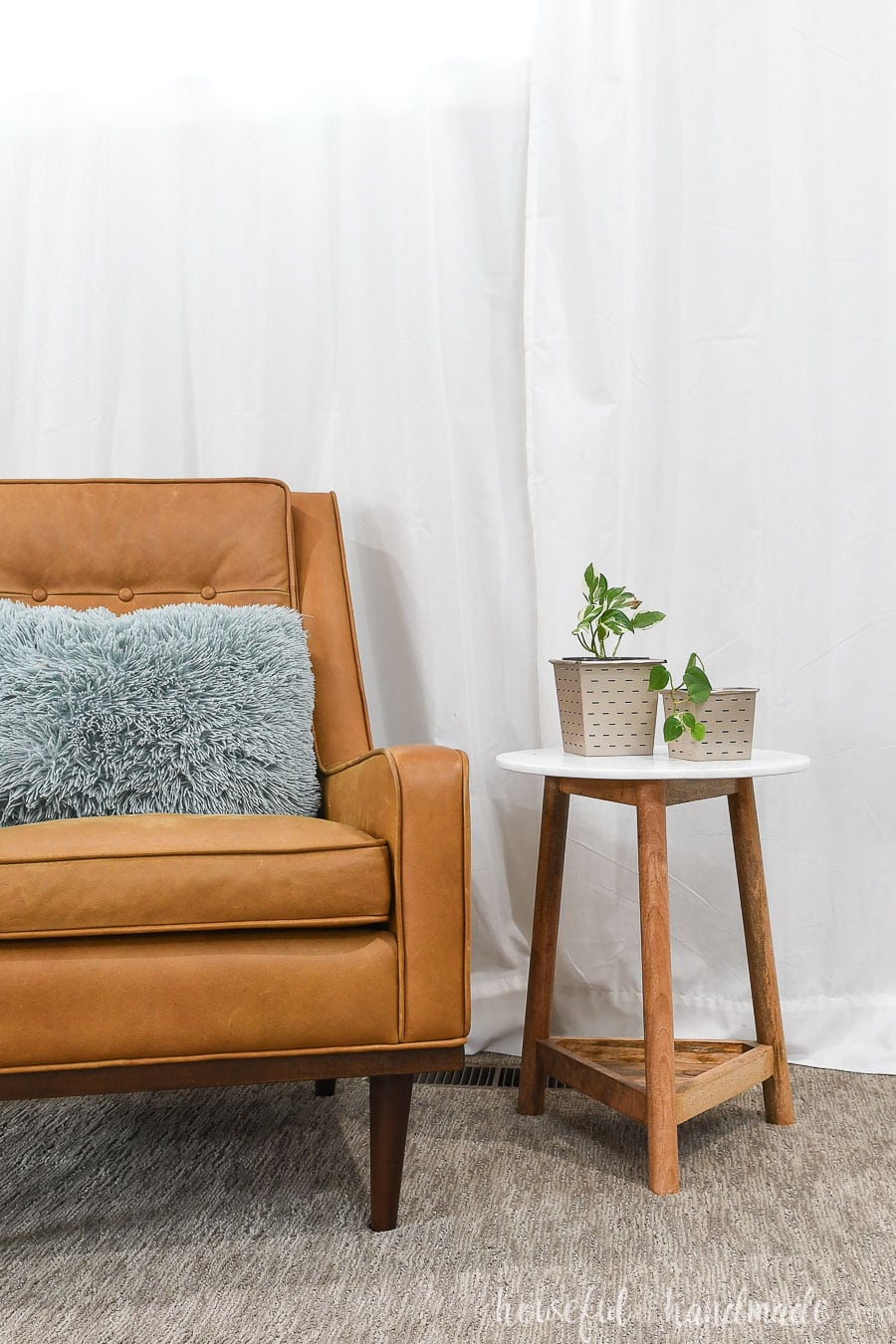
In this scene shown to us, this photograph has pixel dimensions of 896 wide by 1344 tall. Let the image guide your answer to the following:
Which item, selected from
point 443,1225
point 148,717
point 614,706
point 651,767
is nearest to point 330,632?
point 148,717

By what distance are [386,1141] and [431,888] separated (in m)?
0.30

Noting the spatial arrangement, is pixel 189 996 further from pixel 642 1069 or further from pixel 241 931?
pixel 642 1069

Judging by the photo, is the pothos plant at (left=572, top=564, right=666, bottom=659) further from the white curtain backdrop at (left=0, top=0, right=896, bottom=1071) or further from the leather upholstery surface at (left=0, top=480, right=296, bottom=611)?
the leather upholstery surface at (left=0, top=480, right=296, bottom=611)

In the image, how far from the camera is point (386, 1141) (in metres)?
1.26

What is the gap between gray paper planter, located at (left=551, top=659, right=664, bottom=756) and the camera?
1.55 m

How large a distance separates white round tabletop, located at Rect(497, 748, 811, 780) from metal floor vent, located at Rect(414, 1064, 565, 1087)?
0.56 meters

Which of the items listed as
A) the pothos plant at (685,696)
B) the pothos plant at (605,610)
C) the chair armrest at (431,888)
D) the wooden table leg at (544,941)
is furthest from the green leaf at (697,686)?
the chair armrest at (431,888)

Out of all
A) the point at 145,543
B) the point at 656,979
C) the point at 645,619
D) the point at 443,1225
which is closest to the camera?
the point at 443,1225

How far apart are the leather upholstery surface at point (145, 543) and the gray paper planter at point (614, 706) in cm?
51

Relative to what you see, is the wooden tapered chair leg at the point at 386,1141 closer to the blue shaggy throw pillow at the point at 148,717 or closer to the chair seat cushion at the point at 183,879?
the chair seat cushion at the point at 183,879

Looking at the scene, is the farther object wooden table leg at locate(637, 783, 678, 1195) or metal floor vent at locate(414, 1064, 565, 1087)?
metal floor vent at locate(414, 1064, 565, 1087)

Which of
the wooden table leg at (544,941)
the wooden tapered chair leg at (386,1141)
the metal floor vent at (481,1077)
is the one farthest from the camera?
the metal floor vent at (481,1077)

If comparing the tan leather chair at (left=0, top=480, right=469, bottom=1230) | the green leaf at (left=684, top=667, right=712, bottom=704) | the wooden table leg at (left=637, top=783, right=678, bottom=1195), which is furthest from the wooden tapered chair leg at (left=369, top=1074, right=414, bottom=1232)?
the green leaf at (left=684, top=667, right=712, bottom=704)

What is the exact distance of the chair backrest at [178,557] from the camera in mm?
1721
